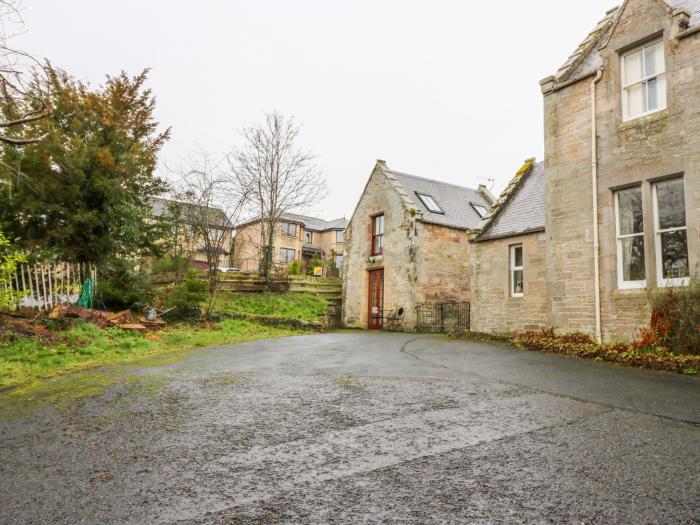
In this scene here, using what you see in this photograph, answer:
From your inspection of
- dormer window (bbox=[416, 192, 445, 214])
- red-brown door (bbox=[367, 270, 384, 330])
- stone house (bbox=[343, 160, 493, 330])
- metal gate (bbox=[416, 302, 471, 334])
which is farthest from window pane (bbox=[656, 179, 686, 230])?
red-brown door (bbox=[367, 270, 384, 330])

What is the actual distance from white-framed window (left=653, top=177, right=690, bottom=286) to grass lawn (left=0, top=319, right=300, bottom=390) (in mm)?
10576

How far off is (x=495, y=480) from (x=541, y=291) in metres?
11.3

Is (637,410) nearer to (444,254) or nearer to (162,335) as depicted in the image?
(162,335)

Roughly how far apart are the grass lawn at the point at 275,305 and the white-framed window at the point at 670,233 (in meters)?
13.3

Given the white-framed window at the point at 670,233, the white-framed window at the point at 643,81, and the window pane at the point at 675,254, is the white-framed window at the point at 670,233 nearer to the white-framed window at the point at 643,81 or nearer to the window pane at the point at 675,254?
→ the window pane at the point at 675,254

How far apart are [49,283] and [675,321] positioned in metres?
14.2

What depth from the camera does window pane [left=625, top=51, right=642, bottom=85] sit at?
10.9m

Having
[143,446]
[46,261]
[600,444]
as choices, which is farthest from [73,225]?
[600,444]

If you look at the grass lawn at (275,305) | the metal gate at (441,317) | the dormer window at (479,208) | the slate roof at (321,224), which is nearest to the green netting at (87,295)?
the grass lawn at (275,305)

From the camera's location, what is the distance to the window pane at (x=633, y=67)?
1085 cm

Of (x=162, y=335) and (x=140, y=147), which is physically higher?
(x=140, y=147)

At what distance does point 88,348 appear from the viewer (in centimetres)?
913

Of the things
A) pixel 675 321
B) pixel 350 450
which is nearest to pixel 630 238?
pixel 675 321

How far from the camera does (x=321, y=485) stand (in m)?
3.16
